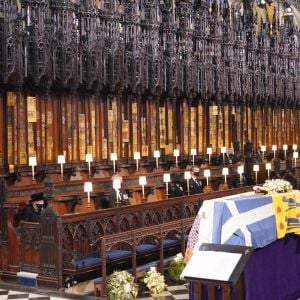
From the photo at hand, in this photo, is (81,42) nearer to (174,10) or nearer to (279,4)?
(174,10)

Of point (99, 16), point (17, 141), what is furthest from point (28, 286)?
point (99, 16)

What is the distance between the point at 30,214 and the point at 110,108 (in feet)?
23.7

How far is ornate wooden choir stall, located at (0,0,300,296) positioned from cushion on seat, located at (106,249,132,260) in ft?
0.65

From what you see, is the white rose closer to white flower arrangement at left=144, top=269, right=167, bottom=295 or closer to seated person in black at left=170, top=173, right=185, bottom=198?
white flower arrangement at left=144, top=269, right=167, bottom=295

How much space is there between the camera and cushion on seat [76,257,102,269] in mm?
8680

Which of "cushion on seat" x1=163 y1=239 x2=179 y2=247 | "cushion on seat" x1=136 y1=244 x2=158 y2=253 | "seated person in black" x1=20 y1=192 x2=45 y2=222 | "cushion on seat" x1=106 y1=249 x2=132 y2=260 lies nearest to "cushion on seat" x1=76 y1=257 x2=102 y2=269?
"cushion on seat" x1=106 y1=249 x2=132 y2=260

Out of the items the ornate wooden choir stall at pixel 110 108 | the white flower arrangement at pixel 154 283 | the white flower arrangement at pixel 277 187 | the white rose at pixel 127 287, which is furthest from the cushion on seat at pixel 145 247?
the white flower arrangement at pixel 277 187

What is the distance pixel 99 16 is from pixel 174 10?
11.9 ft

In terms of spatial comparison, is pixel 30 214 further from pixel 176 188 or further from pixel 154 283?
pixel 176 188

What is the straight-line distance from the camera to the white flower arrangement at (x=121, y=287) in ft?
25.7

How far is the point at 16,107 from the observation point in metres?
13.7

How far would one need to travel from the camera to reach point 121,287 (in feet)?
25.9

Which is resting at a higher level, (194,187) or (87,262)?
(194,187)

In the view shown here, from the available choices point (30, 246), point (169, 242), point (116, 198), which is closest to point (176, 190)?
point (116, 198)
